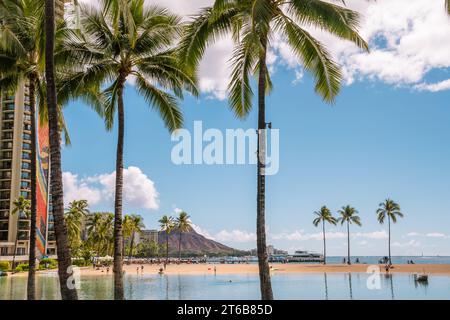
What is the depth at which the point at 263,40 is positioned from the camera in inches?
595

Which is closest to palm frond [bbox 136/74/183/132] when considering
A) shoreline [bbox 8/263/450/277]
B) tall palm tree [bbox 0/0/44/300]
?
tall palm tree [bbox 0/0/44/300]

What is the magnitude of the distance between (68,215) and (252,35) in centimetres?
10165

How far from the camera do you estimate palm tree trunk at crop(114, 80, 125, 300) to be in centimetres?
Result: 1819

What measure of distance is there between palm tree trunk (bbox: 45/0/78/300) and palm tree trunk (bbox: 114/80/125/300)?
6.02m

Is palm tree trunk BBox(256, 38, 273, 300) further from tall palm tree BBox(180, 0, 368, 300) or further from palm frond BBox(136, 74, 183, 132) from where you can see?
palm frond BBox(136, 74, 183, 132)

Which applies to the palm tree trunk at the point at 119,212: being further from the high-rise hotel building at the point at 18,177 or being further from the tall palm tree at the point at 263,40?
the high-rise hotel building at the point at 18,177

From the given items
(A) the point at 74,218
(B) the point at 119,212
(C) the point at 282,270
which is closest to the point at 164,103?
(B) the point at 119,212

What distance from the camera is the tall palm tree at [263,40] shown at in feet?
47.8

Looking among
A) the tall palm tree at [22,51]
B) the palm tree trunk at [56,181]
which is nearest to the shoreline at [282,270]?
the tall palm tree at [22,51]

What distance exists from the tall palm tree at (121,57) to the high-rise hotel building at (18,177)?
314ft

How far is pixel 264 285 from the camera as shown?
1415 cm

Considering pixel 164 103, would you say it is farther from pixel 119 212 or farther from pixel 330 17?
pixel 330 17
